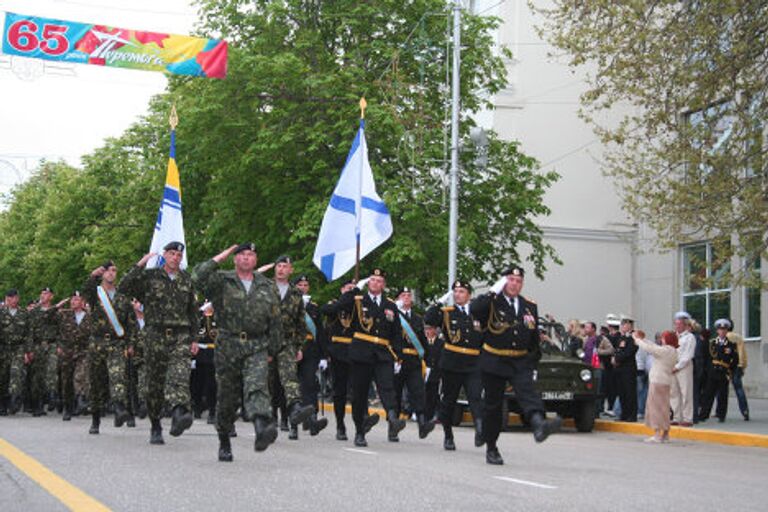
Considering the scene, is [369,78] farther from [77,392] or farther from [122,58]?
[77,392]

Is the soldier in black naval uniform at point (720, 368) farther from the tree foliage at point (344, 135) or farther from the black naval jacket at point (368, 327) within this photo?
the tree foliage at point (344, 135)

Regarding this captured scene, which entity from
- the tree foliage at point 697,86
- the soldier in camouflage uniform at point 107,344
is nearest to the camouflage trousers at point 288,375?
the soldier in camouflage uniform at point 107,344

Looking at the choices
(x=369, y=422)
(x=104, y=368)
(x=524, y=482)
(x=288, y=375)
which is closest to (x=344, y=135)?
(x=104, y=368)

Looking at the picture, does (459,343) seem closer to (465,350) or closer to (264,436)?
(465,350)

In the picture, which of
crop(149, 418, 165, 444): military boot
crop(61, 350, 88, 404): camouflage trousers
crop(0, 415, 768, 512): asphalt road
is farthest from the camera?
crop(61, 350, 88, 404): camouflage trousers

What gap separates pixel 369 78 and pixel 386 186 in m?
3.51

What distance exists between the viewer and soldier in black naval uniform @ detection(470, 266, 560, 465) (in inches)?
481

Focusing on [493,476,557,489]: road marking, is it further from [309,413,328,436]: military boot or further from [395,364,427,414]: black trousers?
[395,364,427,414]: black trousers

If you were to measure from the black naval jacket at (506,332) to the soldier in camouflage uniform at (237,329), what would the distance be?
2002 millimetres

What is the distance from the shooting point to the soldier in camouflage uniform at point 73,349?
63.7 ft

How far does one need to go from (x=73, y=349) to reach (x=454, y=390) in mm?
7187

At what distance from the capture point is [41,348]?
72.0ft

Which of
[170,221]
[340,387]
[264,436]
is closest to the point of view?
[264,436]

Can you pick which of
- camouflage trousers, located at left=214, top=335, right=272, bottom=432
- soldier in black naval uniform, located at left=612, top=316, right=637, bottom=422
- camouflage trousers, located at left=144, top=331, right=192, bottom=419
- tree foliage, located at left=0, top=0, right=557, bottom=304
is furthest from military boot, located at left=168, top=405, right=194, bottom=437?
tree foliage, located at left=0, top=0, right=557, bottom=304
